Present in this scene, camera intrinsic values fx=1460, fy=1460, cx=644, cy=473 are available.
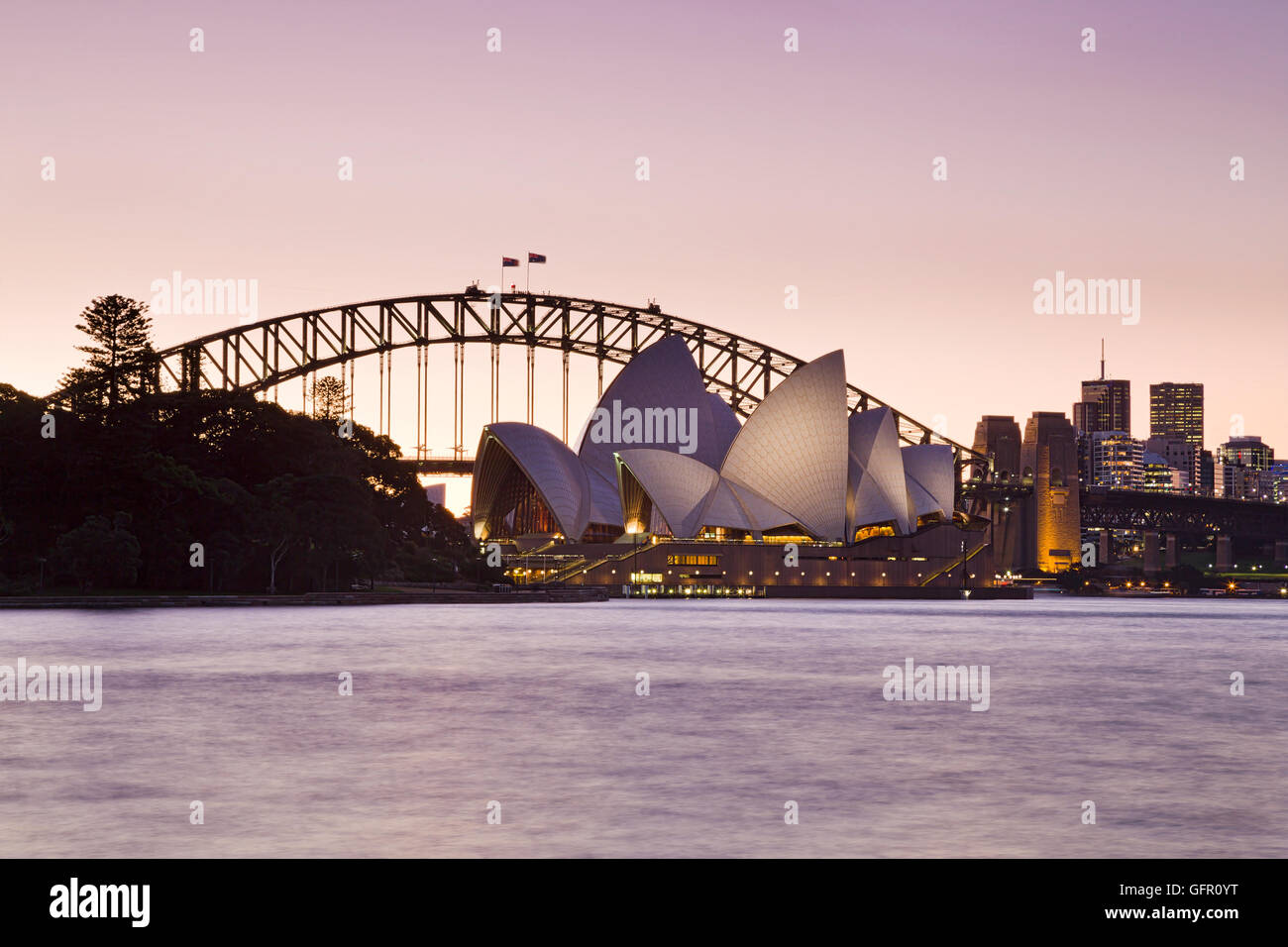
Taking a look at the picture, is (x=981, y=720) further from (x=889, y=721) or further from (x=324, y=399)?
(x=324, y=399)

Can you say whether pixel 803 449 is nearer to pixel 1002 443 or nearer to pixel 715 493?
pixel 715 493

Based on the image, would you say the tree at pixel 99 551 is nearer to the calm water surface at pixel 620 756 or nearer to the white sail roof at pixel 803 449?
the calm water surface at pixel 620 756

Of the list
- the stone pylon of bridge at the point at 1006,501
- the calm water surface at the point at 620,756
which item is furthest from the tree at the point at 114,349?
the stone pylon of bridge at the point at 1006,501

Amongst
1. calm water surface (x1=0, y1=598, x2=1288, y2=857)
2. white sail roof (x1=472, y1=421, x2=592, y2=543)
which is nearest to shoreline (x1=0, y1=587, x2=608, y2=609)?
white sail roof (x1=472, y1=421, x2=592, y2=543)

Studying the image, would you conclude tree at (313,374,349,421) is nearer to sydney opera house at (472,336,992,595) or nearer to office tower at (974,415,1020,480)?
sydney opera house at (472,336,992,595)

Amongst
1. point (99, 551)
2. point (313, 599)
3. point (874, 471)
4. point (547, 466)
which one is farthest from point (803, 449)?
point (99, 551)
